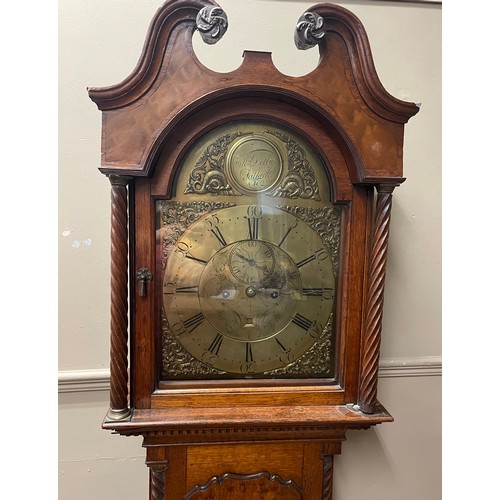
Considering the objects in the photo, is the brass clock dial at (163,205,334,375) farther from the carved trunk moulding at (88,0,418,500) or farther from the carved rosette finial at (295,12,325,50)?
the carved rosette finial at (295,12,325,50)

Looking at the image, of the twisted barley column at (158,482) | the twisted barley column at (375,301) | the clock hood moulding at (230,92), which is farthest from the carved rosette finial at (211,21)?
the twisted barley column at (158,482)

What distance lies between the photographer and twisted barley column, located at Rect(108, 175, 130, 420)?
2.37ft

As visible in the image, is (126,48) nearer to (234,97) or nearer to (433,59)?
(234,97)

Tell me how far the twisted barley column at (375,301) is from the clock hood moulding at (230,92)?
0.06 m

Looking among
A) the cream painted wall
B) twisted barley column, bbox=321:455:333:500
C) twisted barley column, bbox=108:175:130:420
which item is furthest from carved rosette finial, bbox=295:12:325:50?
twisted barley column, bbox=321:455:333:500

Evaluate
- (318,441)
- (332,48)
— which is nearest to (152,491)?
(318,441)

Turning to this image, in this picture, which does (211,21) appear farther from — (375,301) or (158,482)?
(158,482)

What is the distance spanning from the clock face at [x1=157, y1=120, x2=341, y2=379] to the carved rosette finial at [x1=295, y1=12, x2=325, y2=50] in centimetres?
17

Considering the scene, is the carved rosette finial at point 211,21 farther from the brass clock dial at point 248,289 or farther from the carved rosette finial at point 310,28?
the brass clock dial at point 248,289

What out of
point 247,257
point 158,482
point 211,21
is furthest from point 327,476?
point 211,21

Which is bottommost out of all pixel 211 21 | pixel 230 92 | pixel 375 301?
pixel 375 301

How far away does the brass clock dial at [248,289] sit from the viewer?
30.6 inches

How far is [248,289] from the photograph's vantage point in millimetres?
789

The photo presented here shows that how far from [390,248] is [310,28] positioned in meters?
0.63
